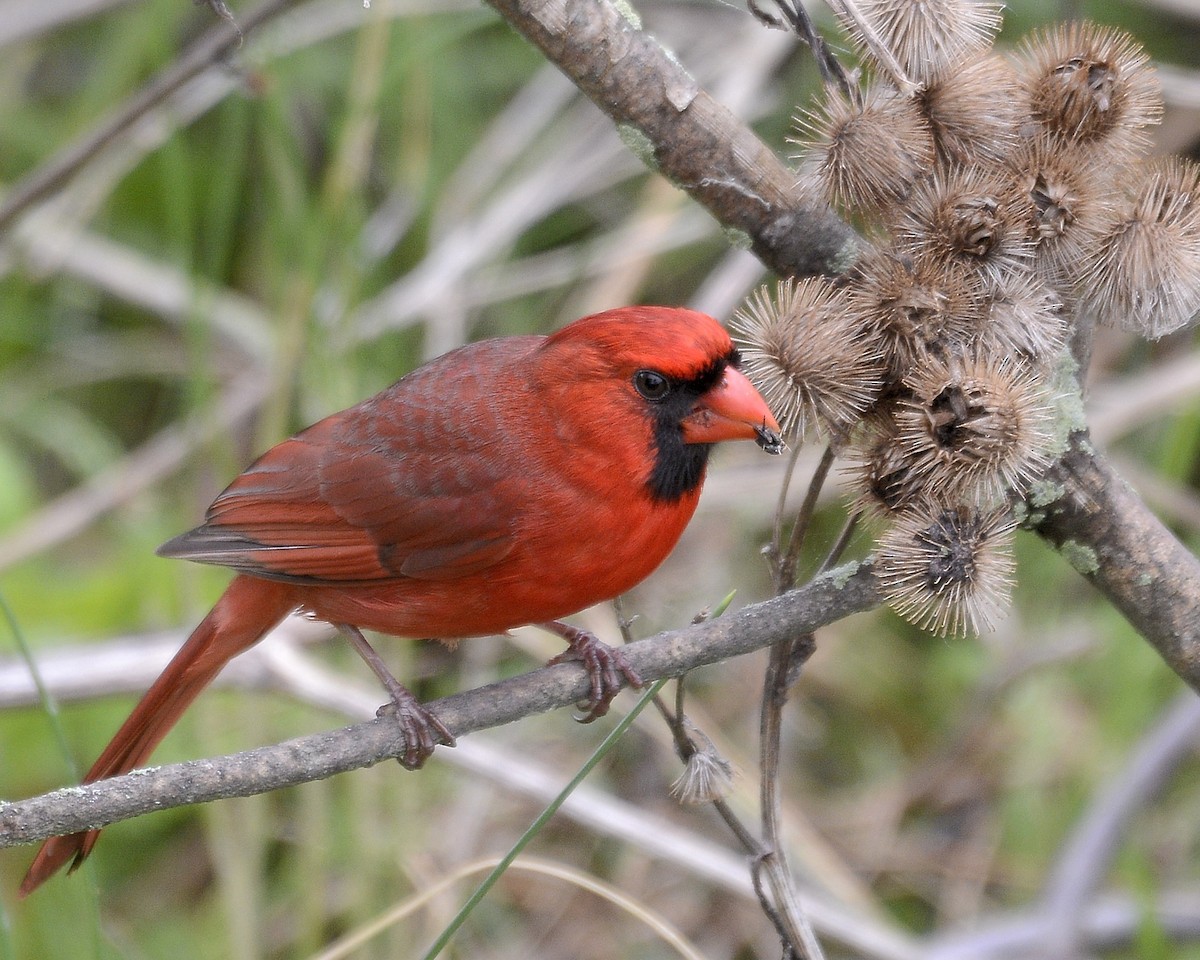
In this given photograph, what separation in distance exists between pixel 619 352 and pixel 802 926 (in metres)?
0.95

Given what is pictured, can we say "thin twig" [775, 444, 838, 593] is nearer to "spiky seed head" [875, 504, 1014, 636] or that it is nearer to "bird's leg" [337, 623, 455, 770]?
"spiky seed head" [875, 504, 1014, 636]

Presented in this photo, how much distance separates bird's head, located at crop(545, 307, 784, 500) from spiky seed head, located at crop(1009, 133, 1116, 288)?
1.55ft

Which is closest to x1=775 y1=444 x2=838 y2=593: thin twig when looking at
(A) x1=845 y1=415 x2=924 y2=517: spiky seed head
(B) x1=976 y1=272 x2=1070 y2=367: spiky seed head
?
(A) x1=845 y1=415 x2=924 y2=517: spiky seed head

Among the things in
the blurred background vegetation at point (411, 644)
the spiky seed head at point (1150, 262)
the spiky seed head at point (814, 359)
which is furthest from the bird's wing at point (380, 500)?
the spiky seed head at point (1150, 262)

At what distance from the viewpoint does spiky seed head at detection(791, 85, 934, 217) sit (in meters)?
1.85

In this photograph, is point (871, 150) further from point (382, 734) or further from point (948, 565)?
point (382, 734)

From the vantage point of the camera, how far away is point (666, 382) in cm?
228

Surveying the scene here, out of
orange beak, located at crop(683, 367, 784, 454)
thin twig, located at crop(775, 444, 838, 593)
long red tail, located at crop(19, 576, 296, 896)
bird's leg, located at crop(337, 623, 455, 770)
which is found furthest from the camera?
long red tail, located at crop(19, 576, 296, 896)

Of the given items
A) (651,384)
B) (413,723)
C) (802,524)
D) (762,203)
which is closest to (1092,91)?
(762,203)

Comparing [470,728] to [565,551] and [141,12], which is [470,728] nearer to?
[565,551]

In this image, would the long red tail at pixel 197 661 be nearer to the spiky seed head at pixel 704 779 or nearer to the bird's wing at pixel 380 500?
the bird's wing at pixel 380 500

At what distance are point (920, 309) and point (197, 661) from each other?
1.65m

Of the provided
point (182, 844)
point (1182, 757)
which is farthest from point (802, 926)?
point (182, 844)

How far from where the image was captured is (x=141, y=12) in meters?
4.29
